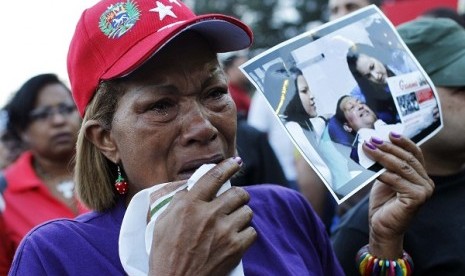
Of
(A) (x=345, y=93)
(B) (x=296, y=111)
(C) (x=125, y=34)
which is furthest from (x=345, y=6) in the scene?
(C) (x=125, y=34)

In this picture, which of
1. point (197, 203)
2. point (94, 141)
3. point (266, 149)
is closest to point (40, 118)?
point (266, 149)

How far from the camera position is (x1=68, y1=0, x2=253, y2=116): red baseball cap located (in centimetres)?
201

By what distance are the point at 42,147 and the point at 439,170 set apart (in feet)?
9.17

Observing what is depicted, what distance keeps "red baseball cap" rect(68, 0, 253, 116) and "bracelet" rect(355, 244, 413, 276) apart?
2.96ft

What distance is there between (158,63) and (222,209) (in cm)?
47

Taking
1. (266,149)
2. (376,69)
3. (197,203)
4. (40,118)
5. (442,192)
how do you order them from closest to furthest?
(197,203), (376,69), (442,192), (266,149), (40,118)

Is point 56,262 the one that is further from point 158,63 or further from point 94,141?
point 158,63

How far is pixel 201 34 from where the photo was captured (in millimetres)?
2160

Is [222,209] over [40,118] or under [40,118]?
over

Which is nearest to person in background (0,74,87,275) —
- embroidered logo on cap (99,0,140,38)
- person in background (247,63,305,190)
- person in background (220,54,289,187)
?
person in background (220,54,289,187)

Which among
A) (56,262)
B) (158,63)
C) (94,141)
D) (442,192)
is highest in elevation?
(158,63)

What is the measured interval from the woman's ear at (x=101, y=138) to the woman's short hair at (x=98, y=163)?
18mm

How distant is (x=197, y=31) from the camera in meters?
2.14

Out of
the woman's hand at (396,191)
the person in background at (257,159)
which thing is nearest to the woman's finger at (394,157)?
the woman's hand at (396,191)
